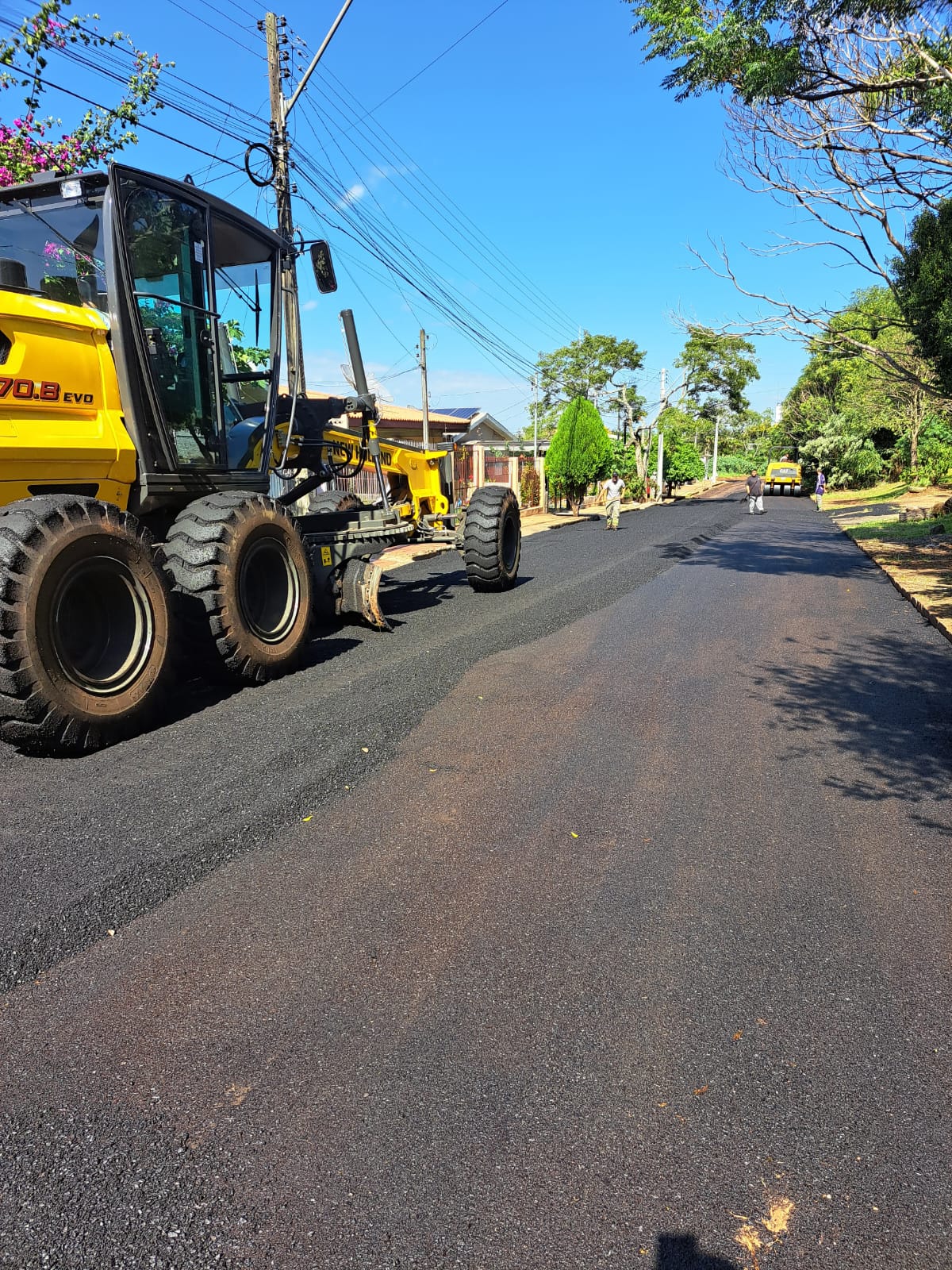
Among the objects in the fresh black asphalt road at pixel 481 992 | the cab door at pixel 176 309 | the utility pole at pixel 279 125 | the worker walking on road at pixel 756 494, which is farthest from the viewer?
the worker walking on road at pixel 756 494

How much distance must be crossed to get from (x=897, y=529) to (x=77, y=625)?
65.5 ft

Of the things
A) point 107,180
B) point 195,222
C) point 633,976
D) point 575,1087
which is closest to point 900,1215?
point 575,1087

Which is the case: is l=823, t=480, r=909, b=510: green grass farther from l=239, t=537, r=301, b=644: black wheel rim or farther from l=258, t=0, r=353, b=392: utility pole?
l=239, t=537, r=301, b=644: black wheel rim

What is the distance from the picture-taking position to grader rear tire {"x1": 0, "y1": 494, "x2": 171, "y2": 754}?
4473 millimetres

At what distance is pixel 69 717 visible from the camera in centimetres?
466

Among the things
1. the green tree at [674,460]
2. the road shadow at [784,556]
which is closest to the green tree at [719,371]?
the green tree at [674,460]

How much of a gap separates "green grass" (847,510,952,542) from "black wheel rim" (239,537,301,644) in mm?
15150

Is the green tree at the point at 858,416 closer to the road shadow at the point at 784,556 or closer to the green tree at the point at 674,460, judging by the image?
the green tree at the point at 674,460

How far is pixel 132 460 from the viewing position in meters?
5.73

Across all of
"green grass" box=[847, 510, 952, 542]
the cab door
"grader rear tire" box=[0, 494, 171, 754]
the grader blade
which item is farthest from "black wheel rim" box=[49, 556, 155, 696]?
"green grass" box=[847, 510, 952, 542]

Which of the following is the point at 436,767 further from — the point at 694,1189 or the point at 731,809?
the point at 694,1189

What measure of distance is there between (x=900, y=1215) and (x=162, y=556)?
535 centimetres

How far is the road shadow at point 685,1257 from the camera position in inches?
72.2

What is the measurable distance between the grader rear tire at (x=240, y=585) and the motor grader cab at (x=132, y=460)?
1cm
